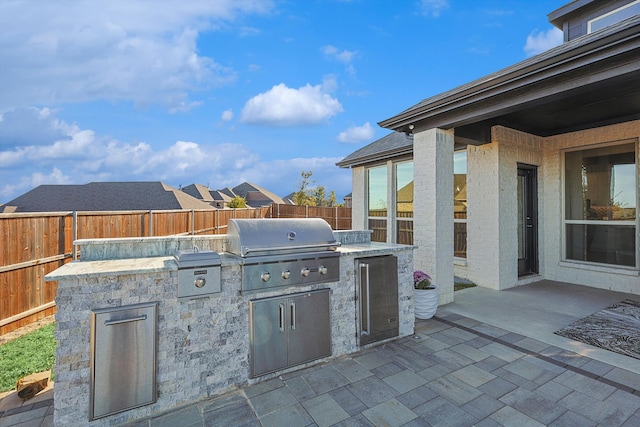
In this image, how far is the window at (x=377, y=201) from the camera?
8.16 m

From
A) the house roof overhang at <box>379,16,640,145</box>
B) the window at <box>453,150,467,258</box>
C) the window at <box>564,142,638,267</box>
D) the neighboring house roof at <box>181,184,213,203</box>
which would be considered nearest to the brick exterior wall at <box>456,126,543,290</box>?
the window at <box>453,150,467,258</box>

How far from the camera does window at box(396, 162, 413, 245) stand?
7.37 metres

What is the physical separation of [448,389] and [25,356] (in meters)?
4.34

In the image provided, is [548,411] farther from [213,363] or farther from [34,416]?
[34,416]

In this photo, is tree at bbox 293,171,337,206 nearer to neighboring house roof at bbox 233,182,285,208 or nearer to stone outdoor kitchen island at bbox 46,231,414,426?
neighboring house roof at bbox 233,182,285,208

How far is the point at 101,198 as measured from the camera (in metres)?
17.5

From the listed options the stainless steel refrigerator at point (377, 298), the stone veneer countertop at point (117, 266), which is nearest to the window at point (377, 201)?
the stainless steel refrigerator at point (377, 298)

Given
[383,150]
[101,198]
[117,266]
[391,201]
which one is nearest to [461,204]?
[391,201]

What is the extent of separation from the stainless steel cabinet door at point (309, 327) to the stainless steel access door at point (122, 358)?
44.4 inches

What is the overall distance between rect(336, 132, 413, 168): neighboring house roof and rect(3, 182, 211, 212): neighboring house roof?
12.4m

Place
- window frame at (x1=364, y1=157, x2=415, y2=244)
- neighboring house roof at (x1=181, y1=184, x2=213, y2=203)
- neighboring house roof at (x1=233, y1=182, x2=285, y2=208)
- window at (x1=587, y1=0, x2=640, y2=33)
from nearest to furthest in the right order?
1. window at (x1=587, y1=0, x2=640, y2=33)
2. window frame at (x1=364, y1=157, x2=415, y2=244)
3. neighboring house roof at (x1=181, y1=184, x2=213, y2=203)
4. neighboring house roof at (x1=233, y1=182, x2=285, y2=208)

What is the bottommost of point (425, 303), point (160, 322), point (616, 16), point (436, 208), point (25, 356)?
point (25, 356)

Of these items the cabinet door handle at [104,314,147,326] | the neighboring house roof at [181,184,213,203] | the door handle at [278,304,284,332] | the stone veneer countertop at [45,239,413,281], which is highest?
the neighboring house roof at [181,184,213,203]

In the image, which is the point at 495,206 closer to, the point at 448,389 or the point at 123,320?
the point at 448,389
